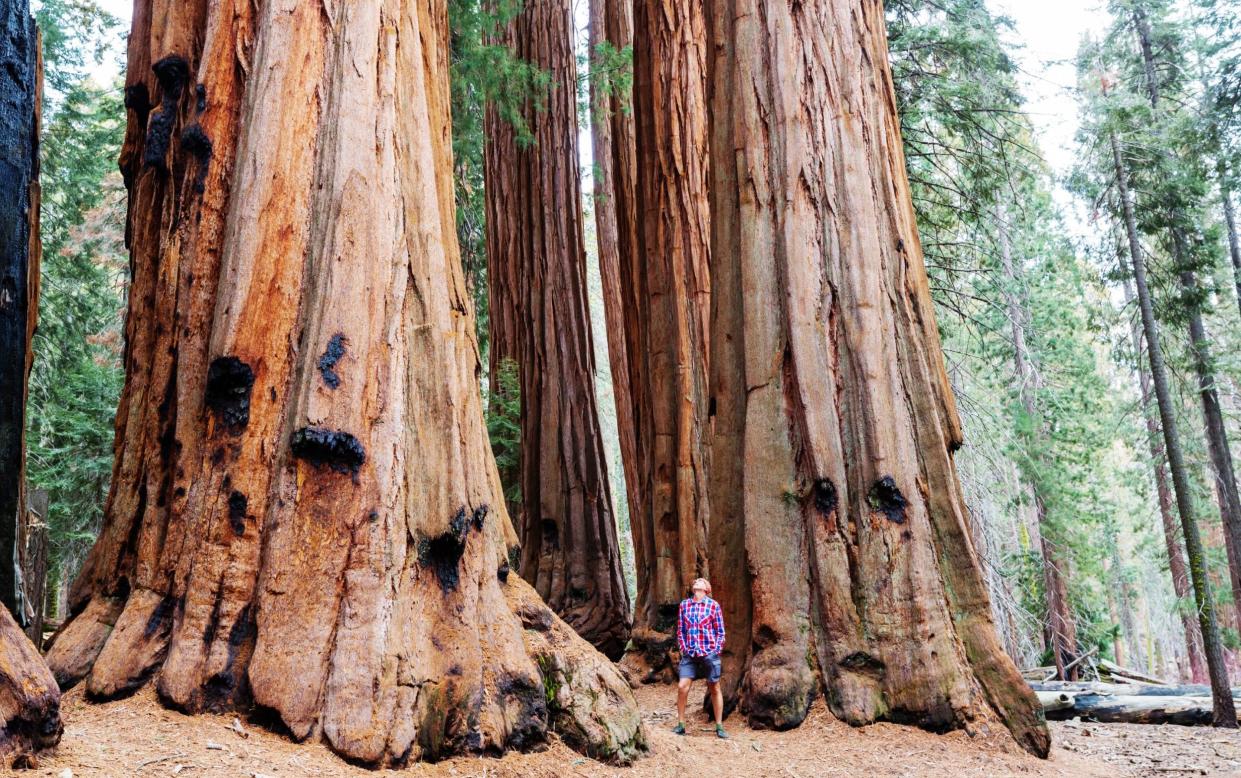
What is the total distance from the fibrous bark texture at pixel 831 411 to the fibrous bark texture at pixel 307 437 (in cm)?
174

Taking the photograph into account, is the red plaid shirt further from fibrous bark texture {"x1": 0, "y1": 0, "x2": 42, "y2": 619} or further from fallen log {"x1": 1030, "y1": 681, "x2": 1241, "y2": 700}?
fallen log {"x1": 1030, "y1": 681, "x2": 1241, "y2": 700}

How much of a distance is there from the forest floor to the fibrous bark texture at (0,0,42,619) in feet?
3.16

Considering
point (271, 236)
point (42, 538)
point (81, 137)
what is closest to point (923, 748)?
point (271, 236)

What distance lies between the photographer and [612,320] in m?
13.9

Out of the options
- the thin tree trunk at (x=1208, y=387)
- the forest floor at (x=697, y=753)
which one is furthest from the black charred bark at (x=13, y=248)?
the thin tree trunk at (x=1208, y=387)

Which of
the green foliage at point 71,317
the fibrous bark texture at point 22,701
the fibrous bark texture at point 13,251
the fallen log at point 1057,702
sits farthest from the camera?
the green foliage at point 71,317

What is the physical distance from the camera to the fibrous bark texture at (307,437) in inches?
139

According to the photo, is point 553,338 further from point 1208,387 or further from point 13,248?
point 1208,387

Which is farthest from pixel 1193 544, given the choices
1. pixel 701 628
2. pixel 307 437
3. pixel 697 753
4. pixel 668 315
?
pixel 307 437

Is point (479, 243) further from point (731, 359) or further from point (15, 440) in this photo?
point (15, 440)

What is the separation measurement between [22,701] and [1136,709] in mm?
10173

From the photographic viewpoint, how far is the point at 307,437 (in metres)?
3.69

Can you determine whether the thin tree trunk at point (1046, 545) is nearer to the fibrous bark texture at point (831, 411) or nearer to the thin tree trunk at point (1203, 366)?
the thin tree trunk at point (1203, 366)

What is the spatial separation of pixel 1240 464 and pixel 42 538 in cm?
2782
